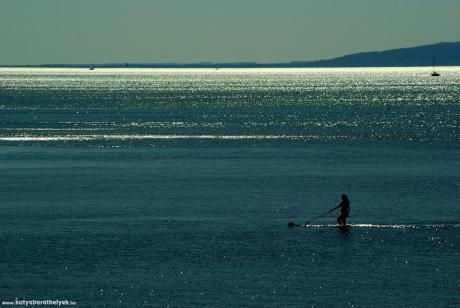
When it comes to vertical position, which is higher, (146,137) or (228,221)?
(228,221)

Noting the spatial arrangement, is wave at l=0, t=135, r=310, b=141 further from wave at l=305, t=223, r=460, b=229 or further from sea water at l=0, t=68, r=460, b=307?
wave at l=305, t=223, r=460, b=229

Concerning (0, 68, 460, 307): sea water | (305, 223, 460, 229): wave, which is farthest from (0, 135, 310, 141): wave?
(305, 223, 460, 229): wave

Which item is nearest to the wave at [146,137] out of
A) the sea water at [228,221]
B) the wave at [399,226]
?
the sea water at [228,221]

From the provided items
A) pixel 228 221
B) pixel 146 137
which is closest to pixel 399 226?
pixel 228 221

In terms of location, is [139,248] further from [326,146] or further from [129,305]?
[326,146]

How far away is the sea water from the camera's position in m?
36.1

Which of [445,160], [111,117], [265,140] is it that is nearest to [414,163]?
[445,160]

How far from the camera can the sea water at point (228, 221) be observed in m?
36.1

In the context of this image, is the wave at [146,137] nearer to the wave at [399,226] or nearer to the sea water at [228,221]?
the sea water at [228,221]

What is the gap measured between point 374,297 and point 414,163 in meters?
47.4

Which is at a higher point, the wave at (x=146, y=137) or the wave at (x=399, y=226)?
the wave at (x=399, y=226)

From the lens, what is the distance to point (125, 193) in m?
62.0

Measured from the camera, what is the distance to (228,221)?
164 ft

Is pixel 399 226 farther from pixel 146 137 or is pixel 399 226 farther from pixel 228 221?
pixel 146 137
